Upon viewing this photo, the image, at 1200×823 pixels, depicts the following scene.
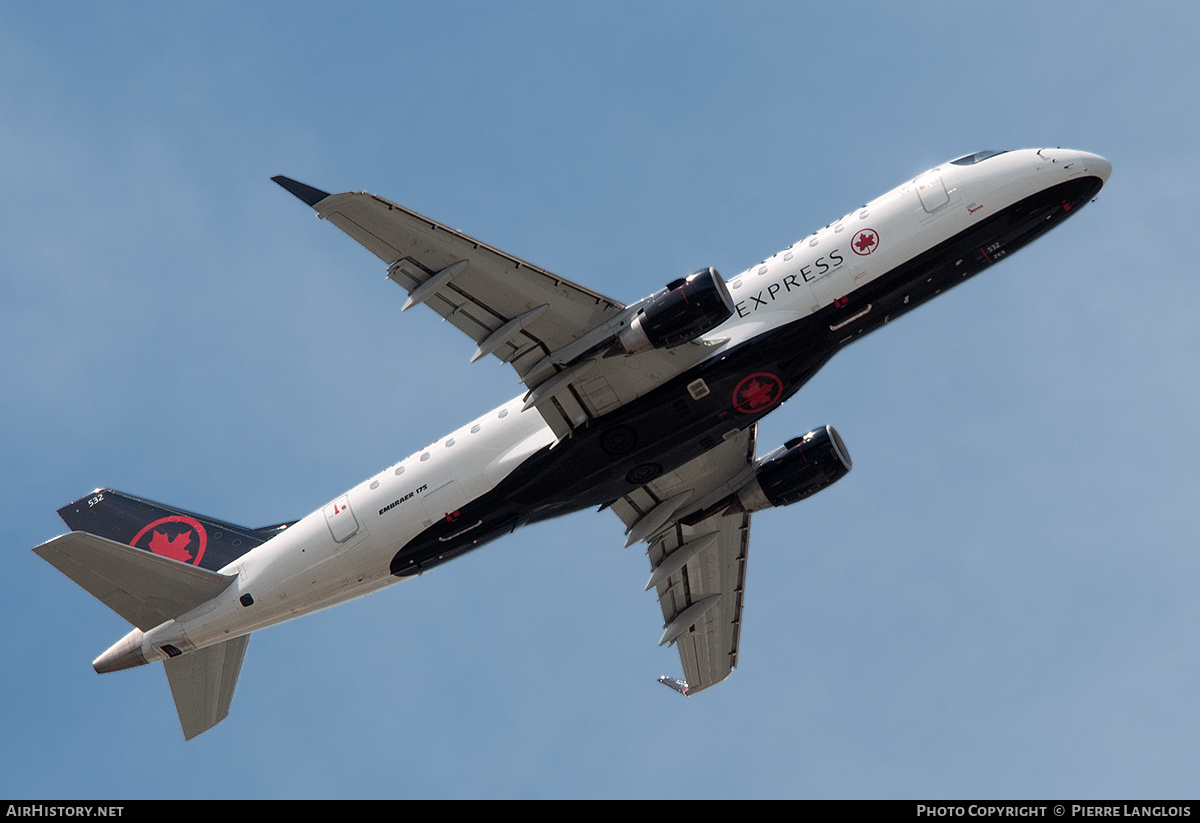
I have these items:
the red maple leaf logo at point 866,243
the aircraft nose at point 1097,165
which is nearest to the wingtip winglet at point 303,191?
the red maple leaf logo at point 866,243

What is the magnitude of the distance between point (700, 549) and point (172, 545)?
19.5m

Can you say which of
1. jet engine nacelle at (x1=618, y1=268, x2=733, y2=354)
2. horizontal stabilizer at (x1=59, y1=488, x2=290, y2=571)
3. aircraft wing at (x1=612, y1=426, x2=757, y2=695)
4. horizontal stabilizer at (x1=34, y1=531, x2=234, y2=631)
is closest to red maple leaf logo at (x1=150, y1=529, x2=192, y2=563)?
horizontal stabilizer at (x1=59, y1=488, x2=290, y2=571)

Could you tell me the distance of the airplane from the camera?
32906 millimetres

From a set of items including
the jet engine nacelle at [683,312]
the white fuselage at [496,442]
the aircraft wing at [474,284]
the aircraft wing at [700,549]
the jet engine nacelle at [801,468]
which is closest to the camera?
the aircraft wing at [474,284]

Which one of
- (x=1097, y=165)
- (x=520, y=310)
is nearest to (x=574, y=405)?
(x=520, y=310)

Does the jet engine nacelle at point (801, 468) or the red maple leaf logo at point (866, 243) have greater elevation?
the red maple leaf logo at point (866, 243)

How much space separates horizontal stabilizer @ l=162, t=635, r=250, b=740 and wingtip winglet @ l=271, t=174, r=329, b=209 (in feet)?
56.8

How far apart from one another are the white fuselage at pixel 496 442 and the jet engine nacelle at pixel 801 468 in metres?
7.19

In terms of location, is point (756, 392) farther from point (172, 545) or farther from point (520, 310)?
point (172, 545)

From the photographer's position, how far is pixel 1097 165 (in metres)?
34.3

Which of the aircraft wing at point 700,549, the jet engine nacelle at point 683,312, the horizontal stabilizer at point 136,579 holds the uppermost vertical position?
the horizontal stabilizer at point 136,579

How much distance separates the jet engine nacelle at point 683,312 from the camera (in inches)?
1259

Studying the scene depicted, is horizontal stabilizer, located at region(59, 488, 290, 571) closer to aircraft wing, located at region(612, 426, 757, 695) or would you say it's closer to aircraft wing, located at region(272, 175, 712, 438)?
aircraft wing, located at region(272, 175, 712, 438)

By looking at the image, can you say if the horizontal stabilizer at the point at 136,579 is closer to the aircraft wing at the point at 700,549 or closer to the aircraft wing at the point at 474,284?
the aircraft wing at the point at 474,284
